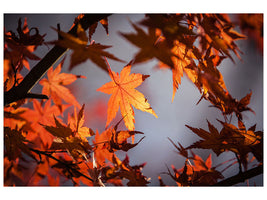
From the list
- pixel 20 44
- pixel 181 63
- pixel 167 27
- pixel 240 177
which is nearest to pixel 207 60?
pixel 181 63

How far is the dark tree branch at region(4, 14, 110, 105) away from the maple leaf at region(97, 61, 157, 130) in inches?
5.8

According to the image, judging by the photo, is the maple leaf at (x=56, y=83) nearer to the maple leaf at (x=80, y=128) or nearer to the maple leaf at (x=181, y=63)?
the maple leaf at (x=80, y=128)

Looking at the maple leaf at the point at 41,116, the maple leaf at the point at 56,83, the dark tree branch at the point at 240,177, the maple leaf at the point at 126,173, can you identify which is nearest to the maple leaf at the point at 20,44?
the maple leaf at the point at 56,83

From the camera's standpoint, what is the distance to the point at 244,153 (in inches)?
20.7

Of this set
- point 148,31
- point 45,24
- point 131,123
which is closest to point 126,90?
point 131,123

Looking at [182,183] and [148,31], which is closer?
[148,31]

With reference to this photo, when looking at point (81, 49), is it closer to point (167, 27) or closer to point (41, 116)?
point (167, 27)

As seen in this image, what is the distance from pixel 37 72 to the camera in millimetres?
479

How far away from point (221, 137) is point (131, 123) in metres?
0.25

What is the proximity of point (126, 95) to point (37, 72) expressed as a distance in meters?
0.25

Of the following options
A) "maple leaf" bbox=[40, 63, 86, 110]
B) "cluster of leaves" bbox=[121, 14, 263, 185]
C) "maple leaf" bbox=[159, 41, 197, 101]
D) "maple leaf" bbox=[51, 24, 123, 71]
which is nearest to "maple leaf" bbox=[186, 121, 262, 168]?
"cluster of leaves" bbox=[121, 14, 263, 185]

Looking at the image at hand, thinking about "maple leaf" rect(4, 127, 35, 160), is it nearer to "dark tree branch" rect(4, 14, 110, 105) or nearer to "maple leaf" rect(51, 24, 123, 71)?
"dark tree branch" rect(4, 14, 110, 105)

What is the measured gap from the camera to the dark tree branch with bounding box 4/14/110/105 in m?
0.47
